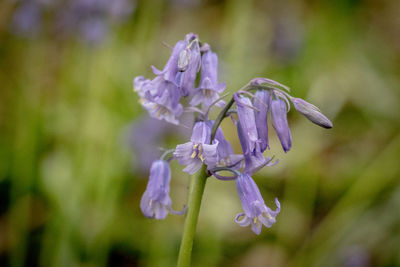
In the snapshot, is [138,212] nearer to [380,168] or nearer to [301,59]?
[380,168]

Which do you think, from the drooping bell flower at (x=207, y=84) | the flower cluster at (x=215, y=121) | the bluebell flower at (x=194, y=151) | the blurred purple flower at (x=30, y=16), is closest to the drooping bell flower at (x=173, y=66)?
the flower cluster at (x=215, y=121)

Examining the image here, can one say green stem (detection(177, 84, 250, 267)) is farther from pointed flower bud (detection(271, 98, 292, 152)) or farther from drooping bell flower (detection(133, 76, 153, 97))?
drooping bell flower (detection(133, 76, 153, 97))

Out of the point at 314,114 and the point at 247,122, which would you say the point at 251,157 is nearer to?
the point at 247,122

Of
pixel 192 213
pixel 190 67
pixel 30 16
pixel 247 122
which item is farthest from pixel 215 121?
pixel 30 16

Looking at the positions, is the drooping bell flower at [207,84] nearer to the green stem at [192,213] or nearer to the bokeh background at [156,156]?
the green stem at [192,213]

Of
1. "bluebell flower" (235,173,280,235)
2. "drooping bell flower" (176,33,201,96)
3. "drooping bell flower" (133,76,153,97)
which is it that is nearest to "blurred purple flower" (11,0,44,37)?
"drooping bell flower" (133,76,153,97)

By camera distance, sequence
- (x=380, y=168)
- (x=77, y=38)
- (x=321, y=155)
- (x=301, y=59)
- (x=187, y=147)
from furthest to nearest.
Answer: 1. (x=301, y=59)
2. (x=321, y=155)
3. (x=77, y=38)
4. (x=380, y=168)
5. (x=187, y=147)

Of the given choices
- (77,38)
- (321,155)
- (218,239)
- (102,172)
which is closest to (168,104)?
(218,239)

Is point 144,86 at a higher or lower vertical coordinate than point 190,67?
lower
